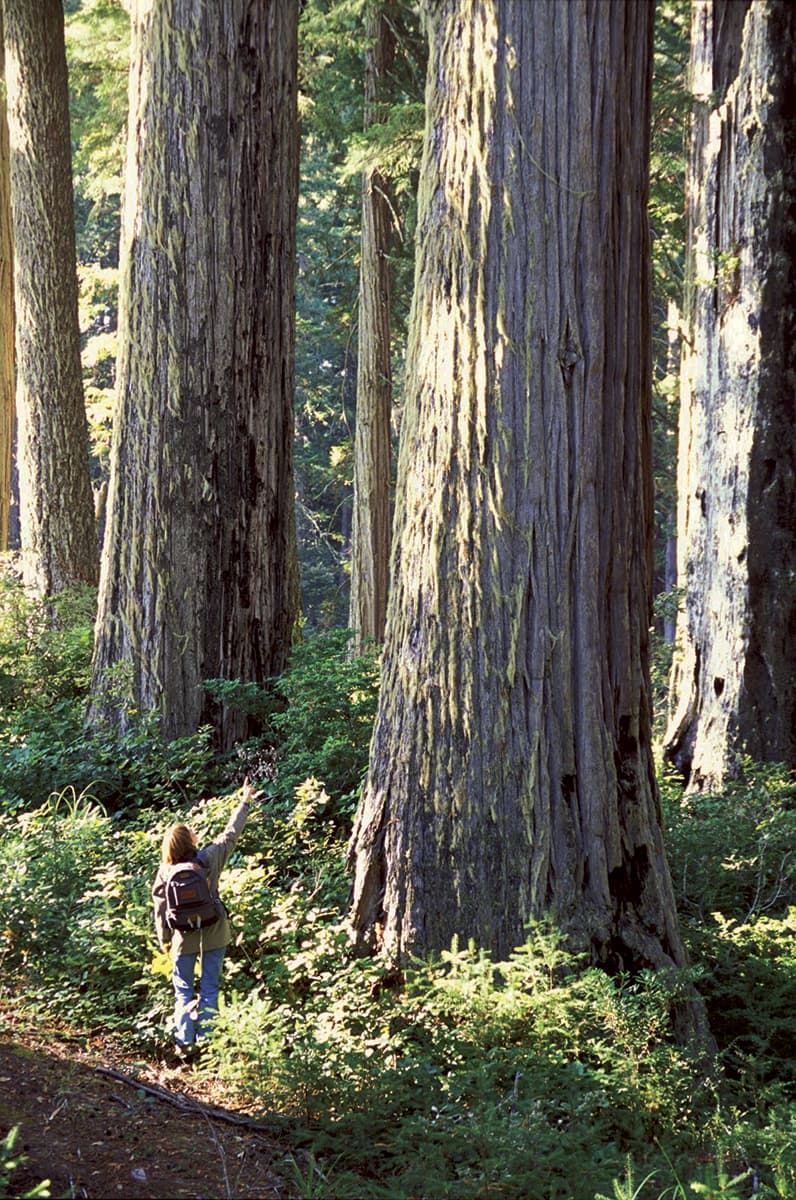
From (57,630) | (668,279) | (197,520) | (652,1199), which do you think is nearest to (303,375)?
(668,279)

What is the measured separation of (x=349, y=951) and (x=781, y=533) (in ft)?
16.3

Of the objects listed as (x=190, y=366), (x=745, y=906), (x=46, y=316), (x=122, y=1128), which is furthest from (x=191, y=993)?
(x=46, y=316)

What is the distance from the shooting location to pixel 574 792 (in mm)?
5074

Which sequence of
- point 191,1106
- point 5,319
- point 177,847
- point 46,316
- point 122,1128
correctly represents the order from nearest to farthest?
point 122,1128 → point 191,1106 → point 177,847 → point 46,316 → point 5,319

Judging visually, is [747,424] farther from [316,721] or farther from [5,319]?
[5,319]

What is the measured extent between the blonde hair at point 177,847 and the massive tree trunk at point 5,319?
32.6 ft

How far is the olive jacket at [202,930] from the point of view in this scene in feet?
16.8

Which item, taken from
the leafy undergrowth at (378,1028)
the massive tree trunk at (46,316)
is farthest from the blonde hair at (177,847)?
the massive tree trunk at (46,316)

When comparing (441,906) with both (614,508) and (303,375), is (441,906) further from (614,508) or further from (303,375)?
(303,375)

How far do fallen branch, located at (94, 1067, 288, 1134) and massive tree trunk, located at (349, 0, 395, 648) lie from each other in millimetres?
12021

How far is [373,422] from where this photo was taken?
55.4ft

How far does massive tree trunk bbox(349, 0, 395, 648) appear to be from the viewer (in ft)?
54.9

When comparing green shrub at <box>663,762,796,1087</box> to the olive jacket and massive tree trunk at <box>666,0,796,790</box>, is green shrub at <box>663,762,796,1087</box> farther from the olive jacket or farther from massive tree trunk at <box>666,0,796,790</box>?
the olive jacket

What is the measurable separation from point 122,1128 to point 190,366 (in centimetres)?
519
